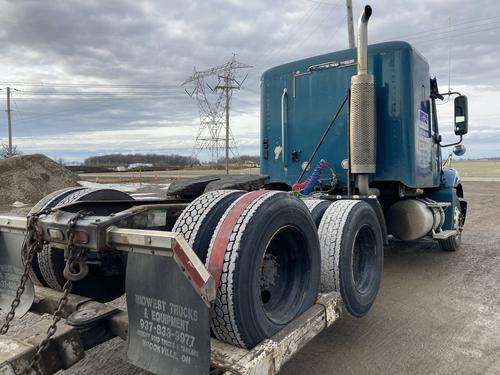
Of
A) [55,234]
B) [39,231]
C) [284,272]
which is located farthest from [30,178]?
[284,272]

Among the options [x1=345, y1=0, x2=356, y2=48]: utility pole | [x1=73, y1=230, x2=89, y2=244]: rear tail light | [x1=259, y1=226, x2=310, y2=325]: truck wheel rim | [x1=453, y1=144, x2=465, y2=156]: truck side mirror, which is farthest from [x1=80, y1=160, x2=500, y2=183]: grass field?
[x1=73, y1=230, x2=89, y2=244]: rear tail light

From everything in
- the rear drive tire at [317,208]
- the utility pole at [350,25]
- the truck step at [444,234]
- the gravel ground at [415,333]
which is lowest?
the gravel ground at [415,333]

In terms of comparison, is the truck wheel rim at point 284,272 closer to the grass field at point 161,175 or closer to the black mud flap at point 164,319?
the black mud flap at point 164,319

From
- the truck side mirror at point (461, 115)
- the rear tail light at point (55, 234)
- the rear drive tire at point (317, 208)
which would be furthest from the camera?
the truck side mirror at point (461, 115)

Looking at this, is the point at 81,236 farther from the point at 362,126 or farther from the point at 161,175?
the point at 161,175

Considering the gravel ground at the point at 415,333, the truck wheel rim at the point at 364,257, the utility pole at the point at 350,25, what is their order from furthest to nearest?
the utility pole at the point at 350,25 → the truck wheel rim at the point at 364,257 → the gravel ground at the point at 415,333

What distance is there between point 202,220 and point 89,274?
1294 millimetres

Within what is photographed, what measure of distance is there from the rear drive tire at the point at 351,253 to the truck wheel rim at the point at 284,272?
0.44 m

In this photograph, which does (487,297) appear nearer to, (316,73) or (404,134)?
(404,134)

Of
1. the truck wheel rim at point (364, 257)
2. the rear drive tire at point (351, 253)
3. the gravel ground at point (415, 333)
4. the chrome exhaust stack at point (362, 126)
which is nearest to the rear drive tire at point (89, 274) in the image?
the gravel ground at point (415, 333)

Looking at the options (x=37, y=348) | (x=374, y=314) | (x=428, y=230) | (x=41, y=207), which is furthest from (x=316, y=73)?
(x=37, y=348)

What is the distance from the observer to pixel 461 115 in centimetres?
664

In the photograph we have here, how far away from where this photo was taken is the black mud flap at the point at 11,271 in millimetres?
2666

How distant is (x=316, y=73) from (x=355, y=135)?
127 centimetres
